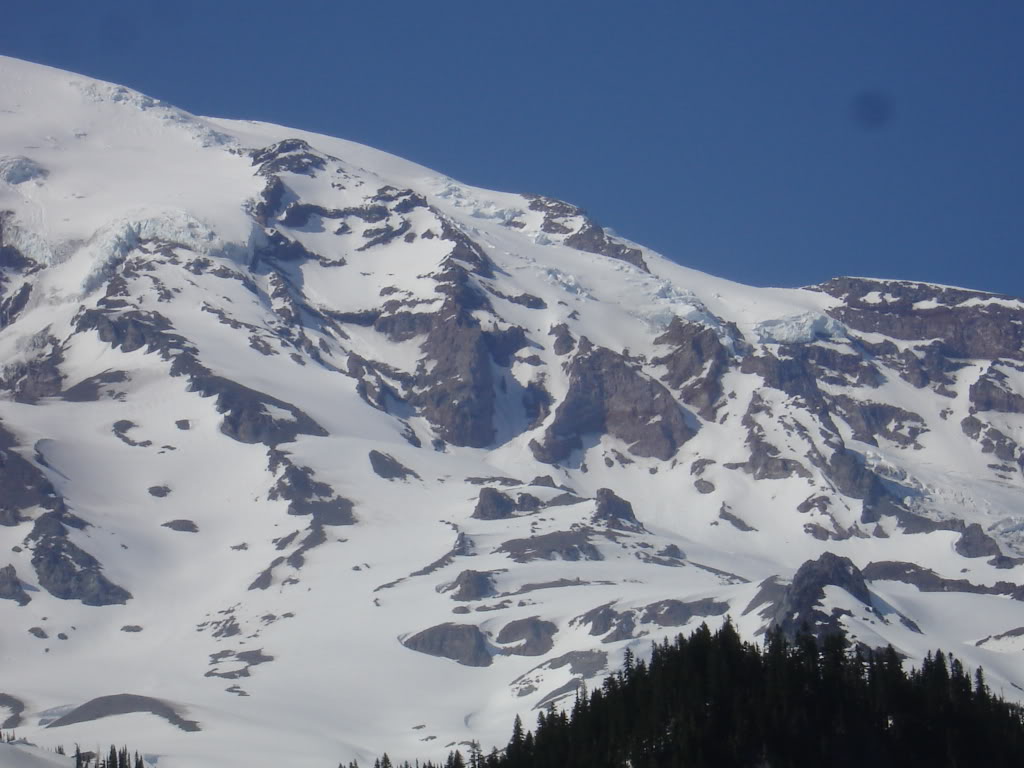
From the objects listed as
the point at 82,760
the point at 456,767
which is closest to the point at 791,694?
the point at 456,767

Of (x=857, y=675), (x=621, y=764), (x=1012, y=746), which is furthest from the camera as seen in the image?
(x=857, y=675)

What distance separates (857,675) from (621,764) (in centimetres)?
3012

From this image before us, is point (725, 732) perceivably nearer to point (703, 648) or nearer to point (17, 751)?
point (703, 648)

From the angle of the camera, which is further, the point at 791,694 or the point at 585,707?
the point at 585,707

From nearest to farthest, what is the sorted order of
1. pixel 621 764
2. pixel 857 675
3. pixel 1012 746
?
1. pixel 621 764
2. pixel 1012 746
3. pixel 857 675

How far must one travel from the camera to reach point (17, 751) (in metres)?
160

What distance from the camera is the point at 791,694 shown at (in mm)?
152750

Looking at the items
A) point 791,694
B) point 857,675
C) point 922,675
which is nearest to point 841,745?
point 791,694

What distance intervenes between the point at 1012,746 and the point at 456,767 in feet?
150

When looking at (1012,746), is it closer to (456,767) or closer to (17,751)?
(456,767)

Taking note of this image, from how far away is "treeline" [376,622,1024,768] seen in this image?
5684 inches

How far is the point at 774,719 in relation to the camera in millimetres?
146750

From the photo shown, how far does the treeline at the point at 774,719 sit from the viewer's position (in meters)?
144

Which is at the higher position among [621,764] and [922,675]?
[922,675]
